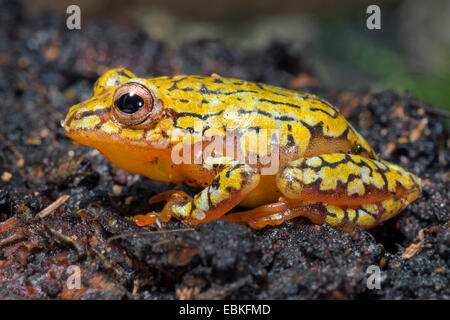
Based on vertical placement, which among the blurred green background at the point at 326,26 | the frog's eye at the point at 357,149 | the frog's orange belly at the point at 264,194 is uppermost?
the blurred green background at the point at 326,26

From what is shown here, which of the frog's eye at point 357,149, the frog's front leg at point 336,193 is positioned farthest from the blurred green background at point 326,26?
the frog's front leg at point 336,193

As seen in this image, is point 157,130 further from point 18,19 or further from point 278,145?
point 18,19

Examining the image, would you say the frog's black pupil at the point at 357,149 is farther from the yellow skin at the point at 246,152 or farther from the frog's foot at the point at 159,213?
the frog's foot at the point at 159,213

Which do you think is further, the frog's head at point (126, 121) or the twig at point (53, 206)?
the twig at point (53, 206)

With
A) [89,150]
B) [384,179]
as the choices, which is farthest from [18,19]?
[384,179]

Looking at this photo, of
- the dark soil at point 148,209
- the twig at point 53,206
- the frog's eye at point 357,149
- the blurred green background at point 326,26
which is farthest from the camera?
the blurred green background at point 326,26

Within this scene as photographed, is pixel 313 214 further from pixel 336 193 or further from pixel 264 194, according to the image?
pixel 264 194
